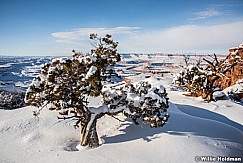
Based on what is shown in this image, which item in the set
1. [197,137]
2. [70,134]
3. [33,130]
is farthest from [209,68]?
[33,130]

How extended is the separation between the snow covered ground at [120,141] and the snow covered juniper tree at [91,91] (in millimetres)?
608

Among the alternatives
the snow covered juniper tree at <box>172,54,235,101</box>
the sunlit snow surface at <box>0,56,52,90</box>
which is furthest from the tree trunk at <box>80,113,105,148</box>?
the sunlit snow surface at <box>0,56,52,90</box>

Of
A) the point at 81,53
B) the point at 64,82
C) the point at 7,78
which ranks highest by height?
the point at 81,53

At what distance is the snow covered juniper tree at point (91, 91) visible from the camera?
5898 millimetres

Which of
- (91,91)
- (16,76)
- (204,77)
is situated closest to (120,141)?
(91,91)

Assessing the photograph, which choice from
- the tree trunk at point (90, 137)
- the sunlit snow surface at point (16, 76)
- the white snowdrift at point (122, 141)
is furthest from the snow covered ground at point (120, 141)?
the sunlit snow surface at point (16, 76)

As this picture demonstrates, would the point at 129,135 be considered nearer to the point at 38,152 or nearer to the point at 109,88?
Result: the point at 109,88

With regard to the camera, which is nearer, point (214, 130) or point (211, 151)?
point (211, 151)

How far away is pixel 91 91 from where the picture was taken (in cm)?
621

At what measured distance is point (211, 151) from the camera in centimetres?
573

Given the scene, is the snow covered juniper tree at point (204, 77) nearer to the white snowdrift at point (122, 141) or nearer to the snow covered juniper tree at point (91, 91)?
the white snowdrift at point (122, 141)

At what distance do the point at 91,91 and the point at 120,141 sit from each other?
1.85 meters

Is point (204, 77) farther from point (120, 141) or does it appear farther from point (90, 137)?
point (90, 137)

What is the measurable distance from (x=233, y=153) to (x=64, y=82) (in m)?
5.27
